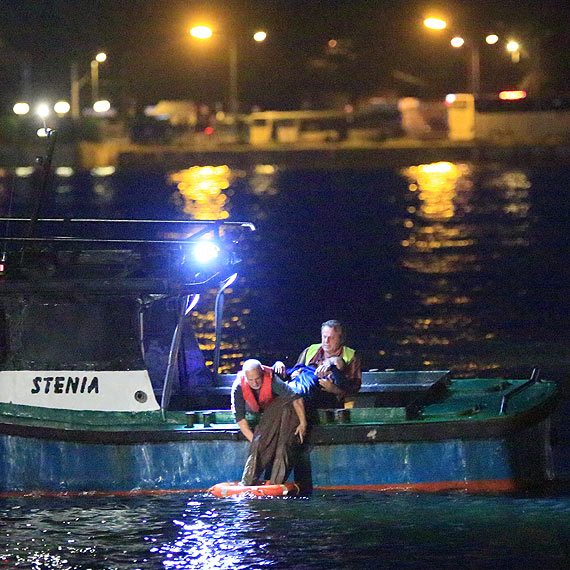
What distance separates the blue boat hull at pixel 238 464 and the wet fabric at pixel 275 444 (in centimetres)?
20

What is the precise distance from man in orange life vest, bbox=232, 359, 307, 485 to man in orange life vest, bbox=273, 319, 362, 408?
598mm

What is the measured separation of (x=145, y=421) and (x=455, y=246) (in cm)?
3522

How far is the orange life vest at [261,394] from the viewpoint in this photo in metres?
13.4

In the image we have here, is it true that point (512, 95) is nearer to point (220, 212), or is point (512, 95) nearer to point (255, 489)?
point (220, 212)

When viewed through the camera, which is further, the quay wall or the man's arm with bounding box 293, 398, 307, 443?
the quay wall

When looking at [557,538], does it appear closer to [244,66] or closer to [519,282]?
[519,282]

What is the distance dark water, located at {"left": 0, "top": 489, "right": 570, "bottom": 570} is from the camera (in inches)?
487

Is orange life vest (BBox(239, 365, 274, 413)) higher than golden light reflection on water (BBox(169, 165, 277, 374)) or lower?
lower

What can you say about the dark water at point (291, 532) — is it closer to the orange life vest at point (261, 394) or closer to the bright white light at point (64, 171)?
the orange life vest at point (261, 394)

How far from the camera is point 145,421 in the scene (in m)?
13.5

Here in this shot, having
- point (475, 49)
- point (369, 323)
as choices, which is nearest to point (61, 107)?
Answer: point (475, 49)

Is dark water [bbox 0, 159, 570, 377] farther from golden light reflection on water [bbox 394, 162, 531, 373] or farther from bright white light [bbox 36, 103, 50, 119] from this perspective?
bright white light [bbox 36, 103, 50, 119]

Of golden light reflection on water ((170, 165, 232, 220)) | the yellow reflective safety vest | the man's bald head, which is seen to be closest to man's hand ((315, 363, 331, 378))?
the yellow reflective safety vest

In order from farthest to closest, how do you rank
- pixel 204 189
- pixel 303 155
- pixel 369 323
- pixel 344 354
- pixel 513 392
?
pixel 303 155 → pixel 204 189 → pixel 369 323 → pixel 344 354 → pixel 513 392
